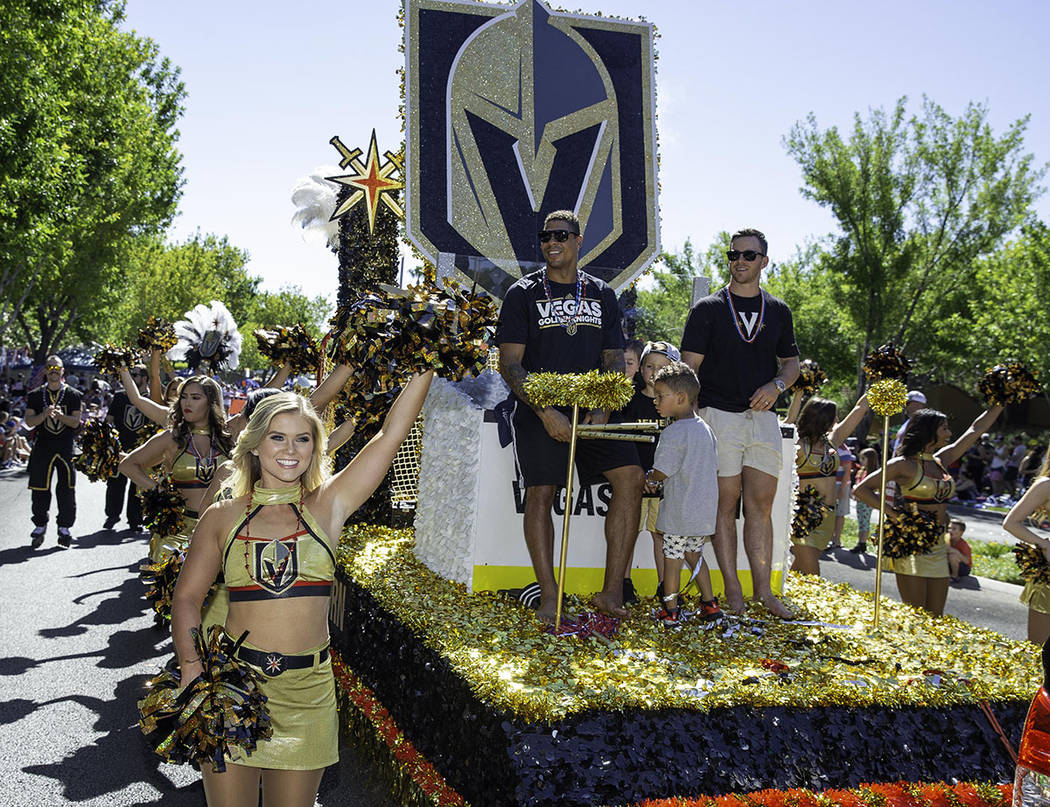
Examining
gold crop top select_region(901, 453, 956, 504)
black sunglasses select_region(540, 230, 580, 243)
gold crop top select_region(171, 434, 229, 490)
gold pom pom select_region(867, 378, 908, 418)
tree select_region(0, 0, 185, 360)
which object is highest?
tree select_region(0, 0, 185, 360)

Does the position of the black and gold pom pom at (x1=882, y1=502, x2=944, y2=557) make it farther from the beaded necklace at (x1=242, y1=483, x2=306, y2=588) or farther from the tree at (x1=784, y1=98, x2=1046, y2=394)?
the tree at (x1=784, y1=98, x2=1046, y2=394)

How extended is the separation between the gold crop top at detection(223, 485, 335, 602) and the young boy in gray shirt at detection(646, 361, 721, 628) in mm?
2402

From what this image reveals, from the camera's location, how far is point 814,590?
20.9 feet

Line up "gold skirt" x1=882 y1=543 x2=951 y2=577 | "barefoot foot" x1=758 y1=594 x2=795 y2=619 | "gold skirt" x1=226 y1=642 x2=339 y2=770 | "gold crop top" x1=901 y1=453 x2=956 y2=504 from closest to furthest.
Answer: "gold skirt" x1=226 y1=642 x2=339 y2=770 → "barefoot foot" x1=758 y1=594 x2=795 y2=619 → "gold skirt" x1=882 y1=543 x2=951 y2=577 → "gold crop top" x1=901 y1=453 x2=956 y2=504

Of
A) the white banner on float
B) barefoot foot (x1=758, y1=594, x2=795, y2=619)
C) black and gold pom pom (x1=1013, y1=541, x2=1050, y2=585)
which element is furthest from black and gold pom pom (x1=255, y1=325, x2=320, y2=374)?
black and gold pom pom (x1=1013, y1=541, x2=1050, y2=585)

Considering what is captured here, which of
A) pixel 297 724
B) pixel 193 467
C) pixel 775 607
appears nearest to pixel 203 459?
pixel 193 467

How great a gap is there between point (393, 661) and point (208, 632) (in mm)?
1395

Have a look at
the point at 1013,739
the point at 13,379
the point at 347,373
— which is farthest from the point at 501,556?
the point at 13,379

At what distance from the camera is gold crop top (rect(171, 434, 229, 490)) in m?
6.32

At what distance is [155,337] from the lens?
7.27 metres

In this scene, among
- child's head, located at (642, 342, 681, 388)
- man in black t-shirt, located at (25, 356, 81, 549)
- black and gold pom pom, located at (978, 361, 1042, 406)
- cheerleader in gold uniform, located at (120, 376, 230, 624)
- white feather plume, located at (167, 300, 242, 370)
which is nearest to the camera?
child's head, located at (642, 342, 681, 388)

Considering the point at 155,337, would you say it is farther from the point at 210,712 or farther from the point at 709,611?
the point at 210,712

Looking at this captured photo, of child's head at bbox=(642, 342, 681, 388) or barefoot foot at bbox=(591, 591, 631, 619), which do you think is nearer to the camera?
barefoot foot at bbox=(591, 591, 631, 619)

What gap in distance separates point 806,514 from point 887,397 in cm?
270
